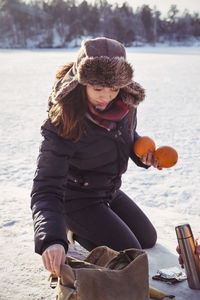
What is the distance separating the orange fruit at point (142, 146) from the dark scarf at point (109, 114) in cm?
21

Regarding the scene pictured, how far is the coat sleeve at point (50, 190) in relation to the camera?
1.59 meters

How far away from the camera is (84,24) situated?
53.4 m

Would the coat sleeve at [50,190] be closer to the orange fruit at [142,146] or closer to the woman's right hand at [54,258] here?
the woman's right hand at [54,258]

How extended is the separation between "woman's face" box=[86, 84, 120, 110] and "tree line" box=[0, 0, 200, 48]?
46935 millimetres

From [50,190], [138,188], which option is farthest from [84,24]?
Answer: [50,190]

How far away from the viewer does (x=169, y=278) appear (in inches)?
82.8

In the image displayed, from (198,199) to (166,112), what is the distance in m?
4.57

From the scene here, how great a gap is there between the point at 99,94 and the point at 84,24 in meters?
54.2

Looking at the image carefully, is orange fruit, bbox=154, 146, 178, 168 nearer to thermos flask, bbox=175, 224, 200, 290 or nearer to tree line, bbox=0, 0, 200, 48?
thermos flask, bbox=175, 224, 200, 290

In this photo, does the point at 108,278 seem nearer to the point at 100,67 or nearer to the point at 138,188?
the point at 100,67

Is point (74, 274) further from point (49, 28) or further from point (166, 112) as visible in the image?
→ point (49, 28)

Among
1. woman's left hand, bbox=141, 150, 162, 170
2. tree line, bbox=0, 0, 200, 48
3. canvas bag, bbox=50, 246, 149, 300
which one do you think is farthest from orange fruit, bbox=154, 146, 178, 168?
tree line, bbox=0, 0, 200, 48

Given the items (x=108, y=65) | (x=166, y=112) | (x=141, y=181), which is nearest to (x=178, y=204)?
(x=141, y=181)

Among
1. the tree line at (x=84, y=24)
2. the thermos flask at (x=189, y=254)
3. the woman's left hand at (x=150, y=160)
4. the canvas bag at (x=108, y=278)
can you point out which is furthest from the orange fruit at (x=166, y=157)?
the tree line at (x=84, y=24)
